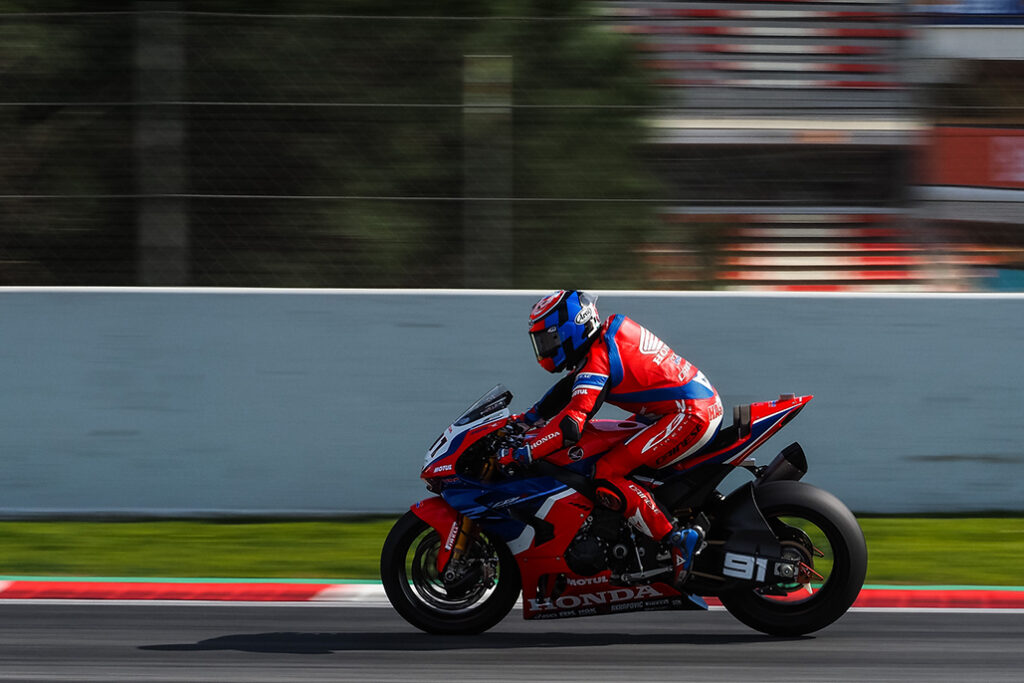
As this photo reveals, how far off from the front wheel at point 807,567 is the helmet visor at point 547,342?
3.46 ft

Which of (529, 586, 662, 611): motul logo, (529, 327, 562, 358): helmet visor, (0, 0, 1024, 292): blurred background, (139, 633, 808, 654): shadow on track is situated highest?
(0, 0, 1024, 292): blurred background

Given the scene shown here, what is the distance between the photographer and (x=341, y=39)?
9.42 m

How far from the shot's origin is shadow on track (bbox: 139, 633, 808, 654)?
6.23 meters

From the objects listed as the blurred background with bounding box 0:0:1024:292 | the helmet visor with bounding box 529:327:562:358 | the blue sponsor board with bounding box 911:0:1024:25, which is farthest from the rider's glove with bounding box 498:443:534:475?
the blue sponsor board with bounding box 911:0:1024:25

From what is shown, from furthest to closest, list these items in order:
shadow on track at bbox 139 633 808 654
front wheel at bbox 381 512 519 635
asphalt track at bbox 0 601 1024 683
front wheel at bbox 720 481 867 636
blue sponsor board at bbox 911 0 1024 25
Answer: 1. blue sponsor board at bbox 911 0 1024 25
2. front wheel at bbox 381 512 519 635
3. shadow on track at bbox 139 633 808 654
4. front wheel at bbox 720 481 867 636
5. asphalt track at bbox 0 601 1024 683

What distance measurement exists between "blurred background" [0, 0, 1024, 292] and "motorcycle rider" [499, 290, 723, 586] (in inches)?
116

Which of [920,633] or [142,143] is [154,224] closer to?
[142,143]

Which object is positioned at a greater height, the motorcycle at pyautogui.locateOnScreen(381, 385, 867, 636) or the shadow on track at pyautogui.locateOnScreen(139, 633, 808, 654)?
the motorcycle at pyautogui.locateOnScreen(381, 385, 867, 636)

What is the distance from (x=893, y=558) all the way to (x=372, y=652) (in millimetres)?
3234

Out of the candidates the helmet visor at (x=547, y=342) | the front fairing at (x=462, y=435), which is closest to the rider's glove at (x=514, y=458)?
the front fairing at (x=462, y=435)

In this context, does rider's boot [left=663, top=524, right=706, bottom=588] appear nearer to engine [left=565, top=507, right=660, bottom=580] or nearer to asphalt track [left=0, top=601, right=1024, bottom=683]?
engine [left=565, top=507, right=660, bottom=580]

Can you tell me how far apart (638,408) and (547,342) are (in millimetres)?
484

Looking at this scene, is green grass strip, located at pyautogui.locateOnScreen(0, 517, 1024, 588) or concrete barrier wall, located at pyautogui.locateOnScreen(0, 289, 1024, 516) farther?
concrete barrier wall, located at pyautogui.locateOnScreen(0, 289, 1024, 516)

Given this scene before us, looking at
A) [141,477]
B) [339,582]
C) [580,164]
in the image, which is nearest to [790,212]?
[580,164]
